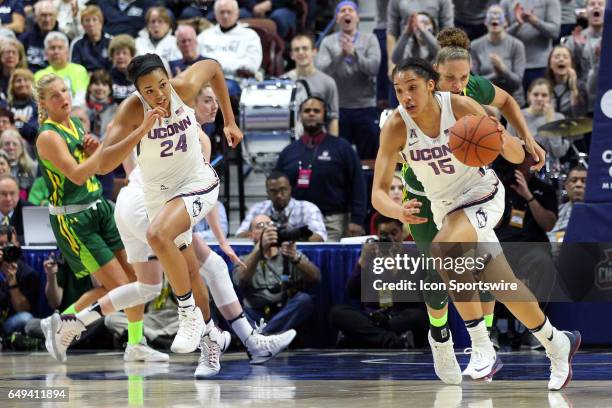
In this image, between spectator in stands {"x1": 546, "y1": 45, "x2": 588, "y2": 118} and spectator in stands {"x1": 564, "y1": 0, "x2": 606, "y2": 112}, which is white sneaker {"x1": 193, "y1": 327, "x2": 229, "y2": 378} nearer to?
spectator in stands {"x1": 546, "y1": 45, "x2": 588, "y2": 118}

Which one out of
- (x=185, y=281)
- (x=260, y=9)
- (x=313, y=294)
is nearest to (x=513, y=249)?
(x=313, y=294)

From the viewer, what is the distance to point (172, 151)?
762cm

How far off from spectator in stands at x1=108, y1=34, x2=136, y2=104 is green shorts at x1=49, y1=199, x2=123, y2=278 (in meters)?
4.41

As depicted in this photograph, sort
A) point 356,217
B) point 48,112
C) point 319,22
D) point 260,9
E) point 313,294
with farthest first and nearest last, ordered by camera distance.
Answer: point 319,22 < point 260,9 < point 356,217 < point 313,294 < point 48,112

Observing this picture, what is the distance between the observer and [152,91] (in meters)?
7.39

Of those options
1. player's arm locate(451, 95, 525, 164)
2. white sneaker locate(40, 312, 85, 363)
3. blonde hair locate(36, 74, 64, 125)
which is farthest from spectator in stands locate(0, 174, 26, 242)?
player's arm locate(451, 95, 525, 164)

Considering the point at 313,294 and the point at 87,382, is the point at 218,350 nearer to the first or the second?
the point at 87,382

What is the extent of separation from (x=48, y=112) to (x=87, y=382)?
2.47 meters

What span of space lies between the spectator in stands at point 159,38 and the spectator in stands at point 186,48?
622mm

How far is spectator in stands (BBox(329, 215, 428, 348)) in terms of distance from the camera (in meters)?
10.4

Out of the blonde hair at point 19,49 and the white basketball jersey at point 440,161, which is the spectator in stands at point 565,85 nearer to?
the white basketball jersey at point 440,161

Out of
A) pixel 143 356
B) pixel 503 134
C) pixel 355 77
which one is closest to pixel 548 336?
pixel 503 134

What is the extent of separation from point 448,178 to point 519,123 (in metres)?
0.75

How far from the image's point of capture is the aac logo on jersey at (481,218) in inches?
273
